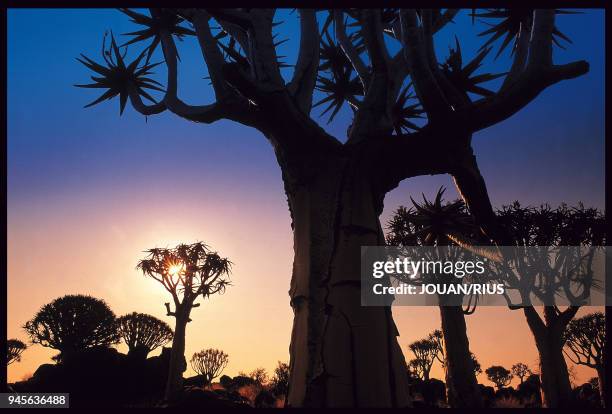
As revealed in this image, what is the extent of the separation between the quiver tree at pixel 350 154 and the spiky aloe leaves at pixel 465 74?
73cm

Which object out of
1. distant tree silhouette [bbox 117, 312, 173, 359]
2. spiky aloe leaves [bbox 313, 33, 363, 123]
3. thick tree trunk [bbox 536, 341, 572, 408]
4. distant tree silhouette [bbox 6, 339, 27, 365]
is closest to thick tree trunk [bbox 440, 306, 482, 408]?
thick tree trunk [bbox 536, 341, 572, 408]

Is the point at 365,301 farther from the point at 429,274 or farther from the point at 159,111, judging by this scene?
the point at 429,274

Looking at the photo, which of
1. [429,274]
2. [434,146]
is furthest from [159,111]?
[429,274]

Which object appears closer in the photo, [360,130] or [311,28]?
[360,130]

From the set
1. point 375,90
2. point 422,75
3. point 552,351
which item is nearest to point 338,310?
point 422,75

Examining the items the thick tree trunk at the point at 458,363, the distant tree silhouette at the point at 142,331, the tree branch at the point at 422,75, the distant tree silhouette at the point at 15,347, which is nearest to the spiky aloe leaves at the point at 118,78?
the tree branch at the point at 422,75

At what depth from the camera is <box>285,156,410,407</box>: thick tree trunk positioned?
11.4 ft

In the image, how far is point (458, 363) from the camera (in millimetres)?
12211

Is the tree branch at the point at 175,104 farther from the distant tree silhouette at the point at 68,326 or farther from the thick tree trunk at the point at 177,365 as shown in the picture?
the distant tree silhouette at the point at 68,326

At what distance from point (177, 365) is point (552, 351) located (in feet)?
43.7

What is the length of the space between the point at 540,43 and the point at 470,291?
1051cm

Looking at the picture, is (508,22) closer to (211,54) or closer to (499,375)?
(211,54)

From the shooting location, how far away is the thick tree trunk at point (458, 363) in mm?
11766

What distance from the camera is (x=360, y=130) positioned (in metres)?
4.63
